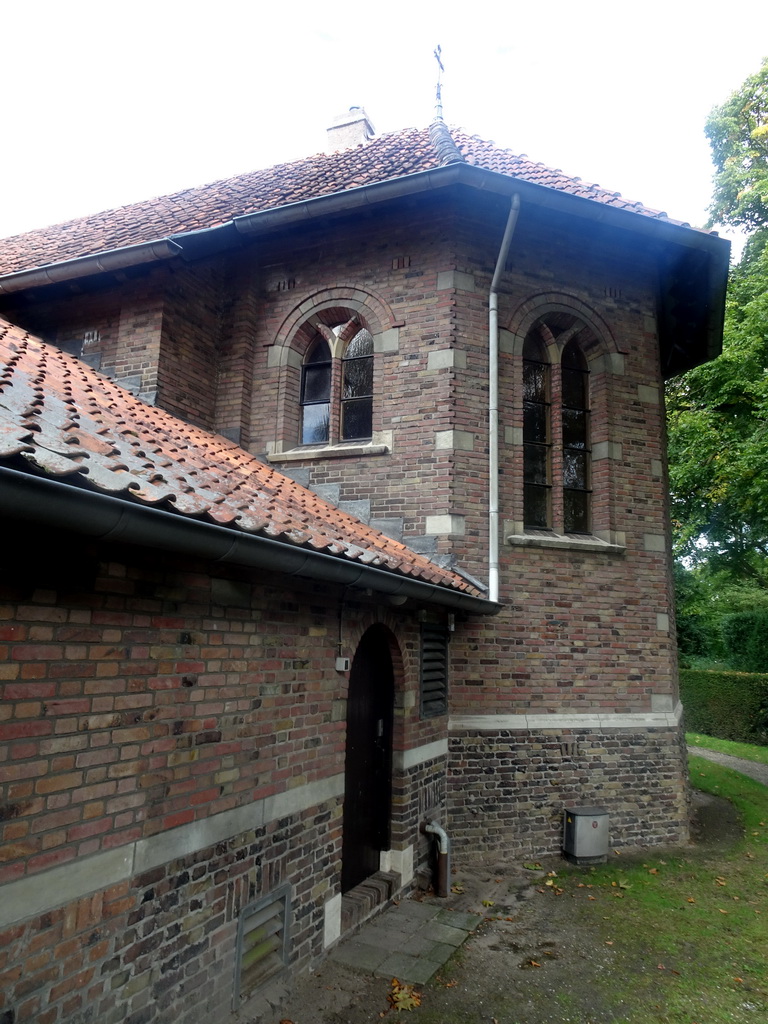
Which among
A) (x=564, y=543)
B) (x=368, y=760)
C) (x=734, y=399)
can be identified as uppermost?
(x=734, y=399)

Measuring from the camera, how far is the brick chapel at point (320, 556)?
118 inches

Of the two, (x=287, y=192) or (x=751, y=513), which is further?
(x=751, y=513)

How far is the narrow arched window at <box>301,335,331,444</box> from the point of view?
28.3 ft

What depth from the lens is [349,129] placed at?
11.9m

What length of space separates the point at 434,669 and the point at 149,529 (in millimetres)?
4723

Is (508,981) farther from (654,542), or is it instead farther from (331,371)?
(331,371)

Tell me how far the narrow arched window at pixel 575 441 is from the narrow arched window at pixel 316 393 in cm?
301

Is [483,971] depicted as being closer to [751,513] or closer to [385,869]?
[385,869]

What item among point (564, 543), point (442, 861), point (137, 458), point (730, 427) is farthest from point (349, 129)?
point (442, 861)

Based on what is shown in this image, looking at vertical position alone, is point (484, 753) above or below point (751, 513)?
below

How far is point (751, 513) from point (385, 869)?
11859 mm

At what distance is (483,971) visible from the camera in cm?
482

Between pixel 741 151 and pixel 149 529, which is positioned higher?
→ pixel 741 151

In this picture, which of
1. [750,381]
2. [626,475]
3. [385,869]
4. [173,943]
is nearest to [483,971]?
[385,869]
